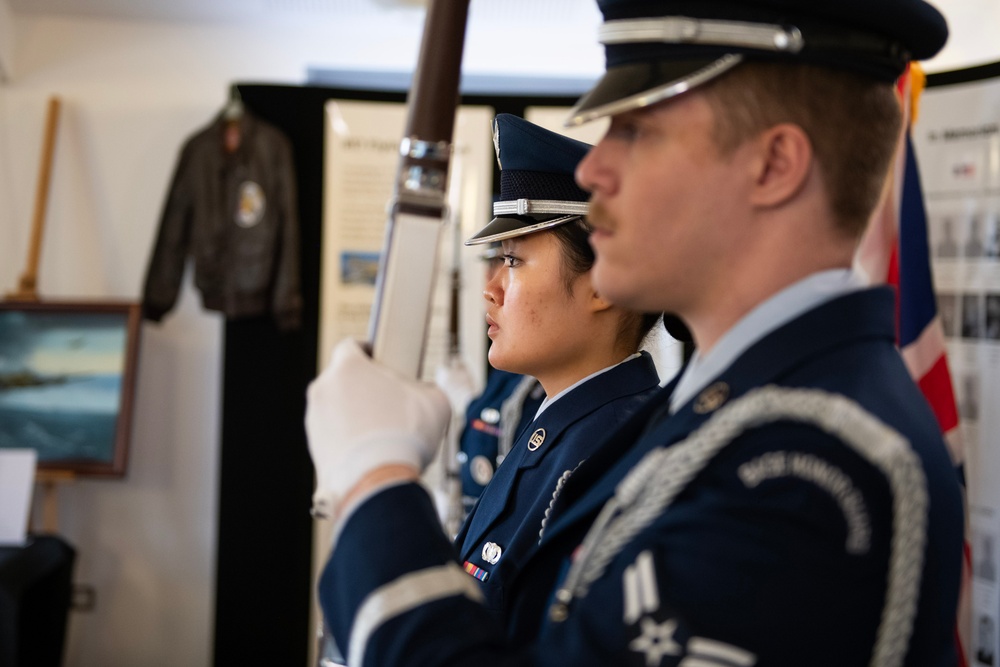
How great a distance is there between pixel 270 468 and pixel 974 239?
296 centimetres

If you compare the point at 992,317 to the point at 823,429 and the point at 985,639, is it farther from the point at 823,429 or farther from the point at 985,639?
the point at 823,429

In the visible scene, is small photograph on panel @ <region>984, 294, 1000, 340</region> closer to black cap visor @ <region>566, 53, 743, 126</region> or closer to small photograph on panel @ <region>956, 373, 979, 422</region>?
small photograph on panel @ <region>956, 373, 979, 422</region>

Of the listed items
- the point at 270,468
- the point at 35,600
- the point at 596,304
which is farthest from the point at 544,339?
the point at 270,468

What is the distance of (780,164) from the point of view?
0.86 meters

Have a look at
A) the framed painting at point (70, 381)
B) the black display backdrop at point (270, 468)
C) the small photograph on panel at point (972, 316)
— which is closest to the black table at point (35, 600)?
the framed painting at point (70, 381)

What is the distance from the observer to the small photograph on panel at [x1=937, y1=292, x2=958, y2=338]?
3320 millimetres

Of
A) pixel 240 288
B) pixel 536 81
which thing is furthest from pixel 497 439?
pixel 536 81

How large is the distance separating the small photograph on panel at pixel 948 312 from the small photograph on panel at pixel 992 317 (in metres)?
0.10

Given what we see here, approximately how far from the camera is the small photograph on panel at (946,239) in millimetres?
3311

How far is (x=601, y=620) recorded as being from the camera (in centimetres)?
76

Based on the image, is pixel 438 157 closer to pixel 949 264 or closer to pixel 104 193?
pixel 949 264

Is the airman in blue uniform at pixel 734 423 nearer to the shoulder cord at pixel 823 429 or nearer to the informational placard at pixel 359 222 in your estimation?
the shoulder cord at pixel 823 429

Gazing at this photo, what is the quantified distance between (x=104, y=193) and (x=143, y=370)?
0.83 meters

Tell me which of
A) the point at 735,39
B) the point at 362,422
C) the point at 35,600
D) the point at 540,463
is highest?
the point at 735,39
